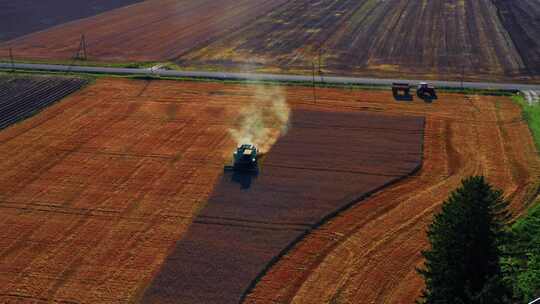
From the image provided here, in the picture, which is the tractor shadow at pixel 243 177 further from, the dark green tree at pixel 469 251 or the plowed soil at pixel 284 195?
the dark green tree at pixel 469 251

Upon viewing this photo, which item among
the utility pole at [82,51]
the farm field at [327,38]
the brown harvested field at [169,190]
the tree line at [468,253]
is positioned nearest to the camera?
the tree line at [468,253]

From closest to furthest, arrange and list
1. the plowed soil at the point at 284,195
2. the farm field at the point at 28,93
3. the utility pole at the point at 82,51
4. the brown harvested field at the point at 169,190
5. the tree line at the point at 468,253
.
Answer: the tree line at the point at 468,253 → the brown harvested field at the point at 169,190 → the plowed soil at the point at 284,195 → the farm field at the point at 28,93 → the utility pole at the point at 82,51

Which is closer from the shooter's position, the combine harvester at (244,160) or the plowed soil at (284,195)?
the plowed soil at (284,195)

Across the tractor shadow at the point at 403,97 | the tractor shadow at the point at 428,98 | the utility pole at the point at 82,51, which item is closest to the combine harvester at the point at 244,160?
the tractor shadow at the point at 403,97

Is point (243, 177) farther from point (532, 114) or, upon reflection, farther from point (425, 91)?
point (532, 114)

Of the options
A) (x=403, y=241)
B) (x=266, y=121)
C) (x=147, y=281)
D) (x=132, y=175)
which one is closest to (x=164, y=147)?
(x=132, y=175)

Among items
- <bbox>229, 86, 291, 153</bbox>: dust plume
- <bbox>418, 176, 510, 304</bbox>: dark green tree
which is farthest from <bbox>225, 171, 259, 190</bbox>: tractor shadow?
<bbox>418, 176, 510, 304</bbox>: dark green tree

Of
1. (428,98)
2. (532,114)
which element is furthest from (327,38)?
(532,114)
